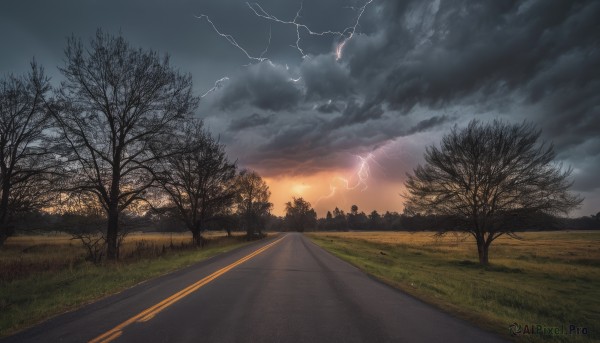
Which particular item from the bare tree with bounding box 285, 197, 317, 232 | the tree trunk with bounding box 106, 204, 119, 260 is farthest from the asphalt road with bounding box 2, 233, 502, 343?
the bare tree with bounding box 285, 197, 317, 232

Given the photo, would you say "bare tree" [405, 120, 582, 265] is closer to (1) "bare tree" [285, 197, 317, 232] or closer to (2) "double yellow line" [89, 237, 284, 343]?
(2) "double yellow line" [89, 237, 284, 343]

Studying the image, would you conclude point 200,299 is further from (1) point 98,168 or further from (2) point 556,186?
(2) point 556,186

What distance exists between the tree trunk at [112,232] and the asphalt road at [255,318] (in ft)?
33.1

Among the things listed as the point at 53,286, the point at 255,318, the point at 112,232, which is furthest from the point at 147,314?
the point at 112,232

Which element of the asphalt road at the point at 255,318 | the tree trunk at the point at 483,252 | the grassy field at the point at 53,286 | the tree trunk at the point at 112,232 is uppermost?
the tree trunk at the point at 112,232

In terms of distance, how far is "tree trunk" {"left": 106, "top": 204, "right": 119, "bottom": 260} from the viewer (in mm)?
18219

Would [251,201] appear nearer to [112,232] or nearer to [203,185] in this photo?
[203,185]

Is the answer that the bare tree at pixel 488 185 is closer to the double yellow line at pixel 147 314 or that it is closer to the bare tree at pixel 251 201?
the double yellow line at pixel 147 314

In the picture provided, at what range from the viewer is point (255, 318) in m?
6.31

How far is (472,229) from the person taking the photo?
2612 cm

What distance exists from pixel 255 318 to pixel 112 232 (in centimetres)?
1568

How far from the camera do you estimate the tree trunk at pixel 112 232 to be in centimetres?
1822

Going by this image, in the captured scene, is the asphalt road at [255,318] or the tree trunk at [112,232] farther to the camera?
the tree trunk at [112,232]

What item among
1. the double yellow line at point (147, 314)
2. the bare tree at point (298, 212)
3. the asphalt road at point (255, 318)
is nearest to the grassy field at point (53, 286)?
the asphalt road at point (255, 318)
